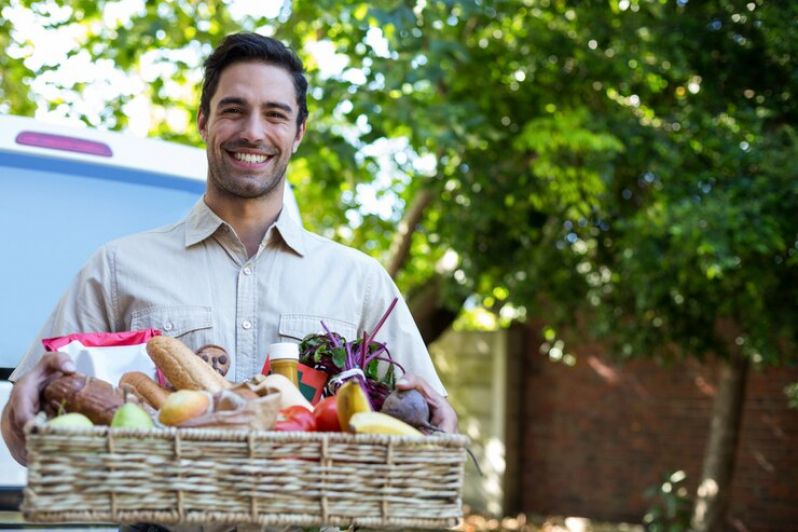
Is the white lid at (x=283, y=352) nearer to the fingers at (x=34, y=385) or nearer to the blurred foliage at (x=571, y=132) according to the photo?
the fingers at (x=34, y=385)

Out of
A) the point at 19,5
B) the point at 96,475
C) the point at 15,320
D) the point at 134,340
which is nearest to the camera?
the point at 96,475

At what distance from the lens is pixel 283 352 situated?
2.45m

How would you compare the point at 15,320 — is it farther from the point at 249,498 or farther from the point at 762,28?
the point at 762,28

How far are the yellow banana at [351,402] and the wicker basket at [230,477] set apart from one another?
0.38ft

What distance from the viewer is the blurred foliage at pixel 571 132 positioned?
7316mm

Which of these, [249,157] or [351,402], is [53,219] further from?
[351,402]

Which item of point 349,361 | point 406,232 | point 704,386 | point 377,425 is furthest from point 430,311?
point 377,425

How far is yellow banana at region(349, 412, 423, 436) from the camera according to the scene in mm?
2135

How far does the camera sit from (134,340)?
2.56 meters

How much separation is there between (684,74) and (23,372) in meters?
6.14

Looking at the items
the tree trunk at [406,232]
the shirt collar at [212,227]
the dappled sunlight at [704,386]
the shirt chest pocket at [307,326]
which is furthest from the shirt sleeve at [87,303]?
the dappled sunlight at [704,386]

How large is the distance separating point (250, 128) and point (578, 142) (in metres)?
5.40

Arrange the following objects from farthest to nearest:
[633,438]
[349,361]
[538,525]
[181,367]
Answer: [538,525] → [633,438] → [349,361] → [181,367]

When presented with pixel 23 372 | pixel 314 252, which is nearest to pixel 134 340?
pixel 23 372
